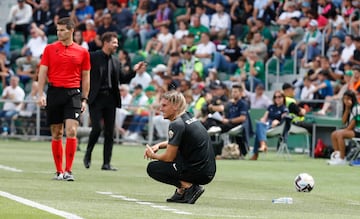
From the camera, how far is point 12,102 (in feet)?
101

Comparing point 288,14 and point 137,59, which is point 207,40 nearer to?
point 288,14

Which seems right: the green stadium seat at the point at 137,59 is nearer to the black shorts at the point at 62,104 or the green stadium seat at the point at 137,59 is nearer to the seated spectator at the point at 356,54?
the seated spectator at the point at 356,54

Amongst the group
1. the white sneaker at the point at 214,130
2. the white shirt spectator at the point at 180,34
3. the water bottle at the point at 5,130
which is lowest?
the water bottle at the point at 5,130

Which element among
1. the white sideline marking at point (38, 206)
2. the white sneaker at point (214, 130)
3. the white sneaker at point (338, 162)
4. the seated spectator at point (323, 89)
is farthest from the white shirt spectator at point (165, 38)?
the white sideline marking at point (38, 206)

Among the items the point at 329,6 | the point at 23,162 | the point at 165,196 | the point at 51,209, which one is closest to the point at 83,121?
the point at 329,6

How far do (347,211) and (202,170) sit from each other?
5.44 feet

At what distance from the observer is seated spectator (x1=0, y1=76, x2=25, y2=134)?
30828 mm

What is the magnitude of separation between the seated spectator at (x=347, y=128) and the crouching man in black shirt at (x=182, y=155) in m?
10.4

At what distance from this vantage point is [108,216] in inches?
413

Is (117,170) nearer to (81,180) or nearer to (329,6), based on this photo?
(81,180)

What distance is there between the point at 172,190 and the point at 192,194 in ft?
7.48

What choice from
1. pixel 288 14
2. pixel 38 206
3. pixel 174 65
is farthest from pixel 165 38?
Answer: pixel 38 206

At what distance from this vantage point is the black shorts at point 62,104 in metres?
15.8

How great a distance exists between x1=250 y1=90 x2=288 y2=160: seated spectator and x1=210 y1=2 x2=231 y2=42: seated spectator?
24.3 feet
